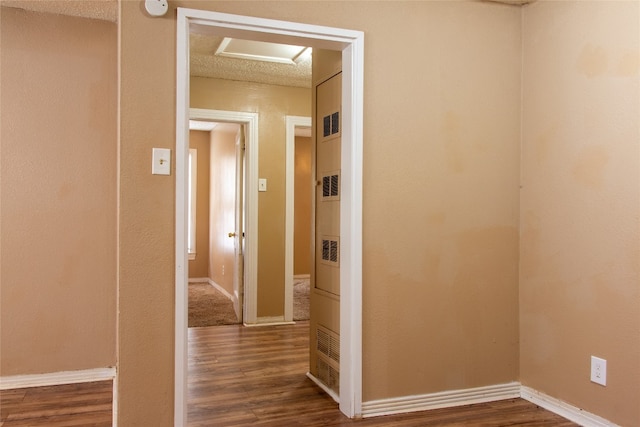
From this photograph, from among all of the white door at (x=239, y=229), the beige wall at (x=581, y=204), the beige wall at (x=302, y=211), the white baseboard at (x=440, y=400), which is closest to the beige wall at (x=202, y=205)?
the beige wall at (x=302, y=211)

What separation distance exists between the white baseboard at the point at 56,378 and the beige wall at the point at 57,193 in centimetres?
4

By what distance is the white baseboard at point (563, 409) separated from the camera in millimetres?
2678

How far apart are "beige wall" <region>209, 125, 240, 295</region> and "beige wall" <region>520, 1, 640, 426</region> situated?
411 centimetres

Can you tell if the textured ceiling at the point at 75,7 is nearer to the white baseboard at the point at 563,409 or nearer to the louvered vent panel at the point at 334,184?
the louvered vent panel at the point at 334,184

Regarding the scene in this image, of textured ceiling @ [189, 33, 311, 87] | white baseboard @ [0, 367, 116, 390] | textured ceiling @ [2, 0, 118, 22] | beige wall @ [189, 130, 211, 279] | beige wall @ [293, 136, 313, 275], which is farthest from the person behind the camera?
beige wall @ [293, 136, 313, 275]

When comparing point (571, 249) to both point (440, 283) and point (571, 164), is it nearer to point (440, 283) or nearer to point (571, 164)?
point (571, 164)

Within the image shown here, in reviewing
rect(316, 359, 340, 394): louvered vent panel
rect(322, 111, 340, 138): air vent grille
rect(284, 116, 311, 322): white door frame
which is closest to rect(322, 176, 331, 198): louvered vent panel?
rect(322, 111, 340, 138): air vent grille

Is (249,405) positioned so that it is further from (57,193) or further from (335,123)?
(57,193)

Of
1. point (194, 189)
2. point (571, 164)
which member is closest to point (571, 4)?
point (571, 164)

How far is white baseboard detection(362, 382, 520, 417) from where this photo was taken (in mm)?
2867

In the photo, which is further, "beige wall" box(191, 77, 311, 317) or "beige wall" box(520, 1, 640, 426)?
"beige wall" box(191, 77, 311, 317)

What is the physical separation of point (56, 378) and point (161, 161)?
74.2 inches

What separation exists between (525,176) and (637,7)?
1.01 meters

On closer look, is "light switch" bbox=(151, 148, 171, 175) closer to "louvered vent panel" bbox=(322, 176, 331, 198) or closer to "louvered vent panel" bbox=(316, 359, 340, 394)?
"louvered vent panel" bbox=(322, 176, 331, 198)
